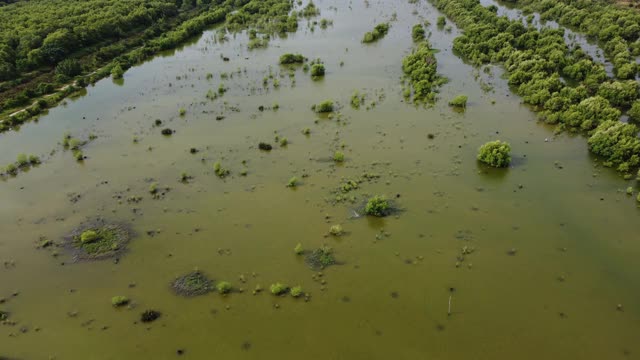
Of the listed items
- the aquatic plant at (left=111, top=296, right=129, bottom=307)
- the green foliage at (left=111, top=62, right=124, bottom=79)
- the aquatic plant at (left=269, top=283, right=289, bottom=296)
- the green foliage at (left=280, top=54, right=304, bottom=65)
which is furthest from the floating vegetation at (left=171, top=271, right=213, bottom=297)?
the green foliage at (left=111, top=62, right=124, bottom=79)

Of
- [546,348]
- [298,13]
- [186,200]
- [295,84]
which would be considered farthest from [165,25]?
[546,348]

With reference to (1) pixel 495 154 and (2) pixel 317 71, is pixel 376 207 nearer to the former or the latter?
(1) pixel 495 154

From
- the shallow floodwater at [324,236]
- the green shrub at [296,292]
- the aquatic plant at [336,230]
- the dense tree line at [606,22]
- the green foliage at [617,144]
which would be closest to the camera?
the shallow floodwater at [324,236]

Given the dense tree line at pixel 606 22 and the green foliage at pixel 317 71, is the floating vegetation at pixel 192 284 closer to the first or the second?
the green foliage at pixel 317 71

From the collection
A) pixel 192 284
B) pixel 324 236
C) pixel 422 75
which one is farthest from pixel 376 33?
pixel 192 284

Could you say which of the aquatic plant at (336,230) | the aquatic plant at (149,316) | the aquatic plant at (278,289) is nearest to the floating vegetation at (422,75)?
the aquatic plant at (336,230)

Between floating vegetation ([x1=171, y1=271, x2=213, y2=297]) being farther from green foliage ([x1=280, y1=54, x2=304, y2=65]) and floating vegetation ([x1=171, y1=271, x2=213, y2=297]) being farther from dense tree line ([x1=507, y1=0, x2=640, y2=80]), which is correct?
dense tree line ([x1=507, y1=0, x2=640, y2=80])
